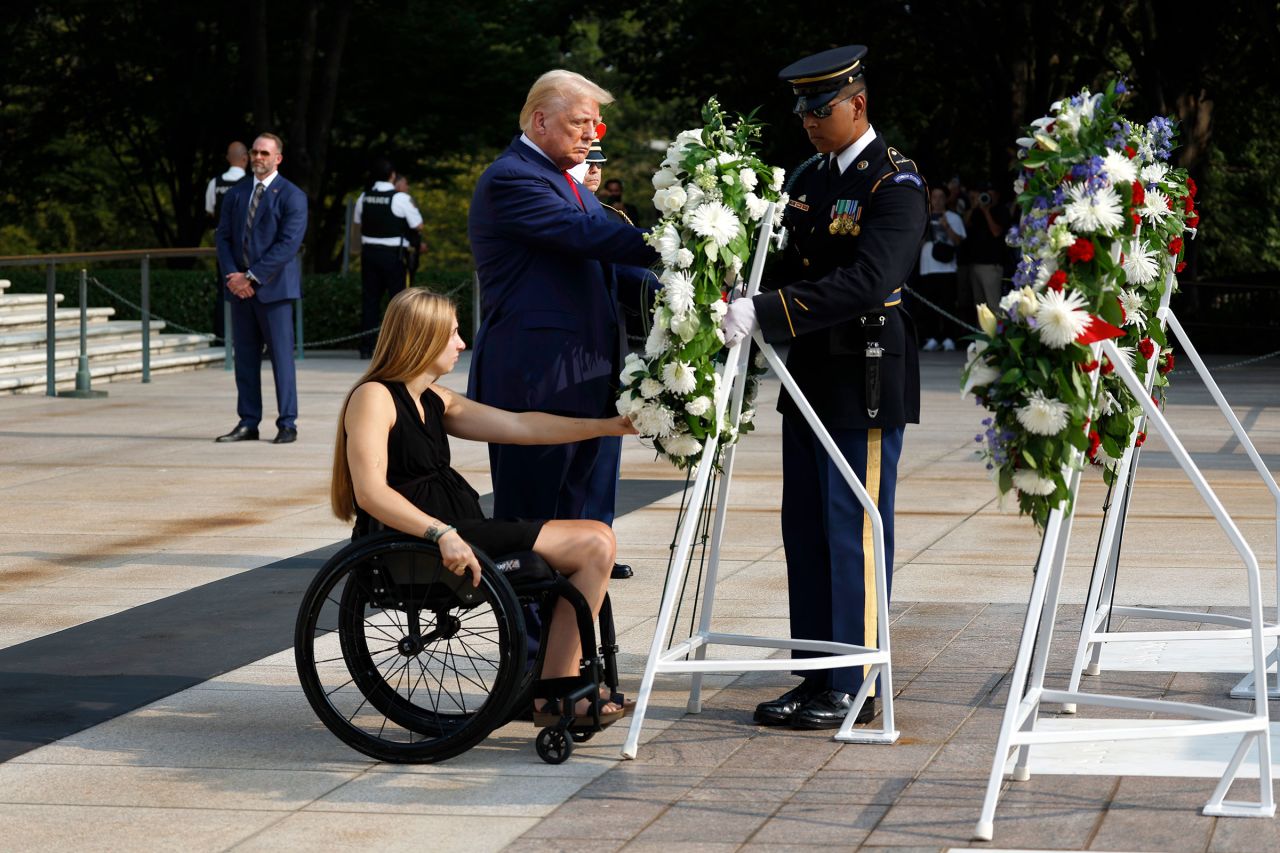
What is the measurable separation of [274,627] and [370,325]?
1377 cm

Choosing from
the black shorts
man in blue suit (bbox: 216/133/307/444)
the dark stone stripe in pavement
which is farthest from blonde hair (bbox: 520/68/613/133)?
man in blue suit (bbox: 216/133/307/444)

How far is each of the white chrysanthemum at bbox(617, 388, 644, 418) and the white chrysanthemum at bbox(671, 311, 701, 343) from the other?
8.2 inches

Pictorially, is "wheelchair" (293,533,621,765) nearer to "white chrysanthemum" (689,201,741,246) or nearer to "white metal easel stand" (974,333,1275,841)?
"white chrysanthemum" (689,201,741,246)

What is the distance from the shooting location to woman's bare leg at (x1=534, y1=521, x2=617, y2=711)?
5.24 m

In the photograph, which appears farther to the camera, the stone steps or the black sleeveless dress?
the stone steps

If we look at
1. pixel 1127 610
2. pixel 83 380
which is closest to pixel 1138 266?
pixel 1127 610

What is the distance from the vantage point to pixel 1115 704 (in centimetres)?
504

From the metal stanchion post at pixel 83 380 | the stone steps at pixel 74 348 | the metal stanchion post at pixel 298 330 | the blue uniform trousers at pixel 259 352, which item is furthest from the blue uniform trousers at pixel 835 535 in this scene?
the metal stanchion post at pixel 298 330

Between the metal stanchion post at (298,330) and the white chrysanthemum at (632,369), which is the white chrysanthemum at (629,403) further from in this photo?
the metal stanchion post at (298,330)

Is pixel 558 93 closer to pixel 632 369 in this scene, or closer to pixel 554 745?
pixel 632 369

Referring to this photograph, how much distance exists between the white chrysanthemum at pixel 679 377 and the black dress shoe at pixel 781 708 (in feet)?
3.41

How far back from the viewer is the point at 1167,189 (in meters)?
5.64

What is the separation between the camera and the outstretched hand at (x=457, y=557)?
4.93 meters

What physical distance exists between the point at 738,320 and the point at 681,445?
37 cm
